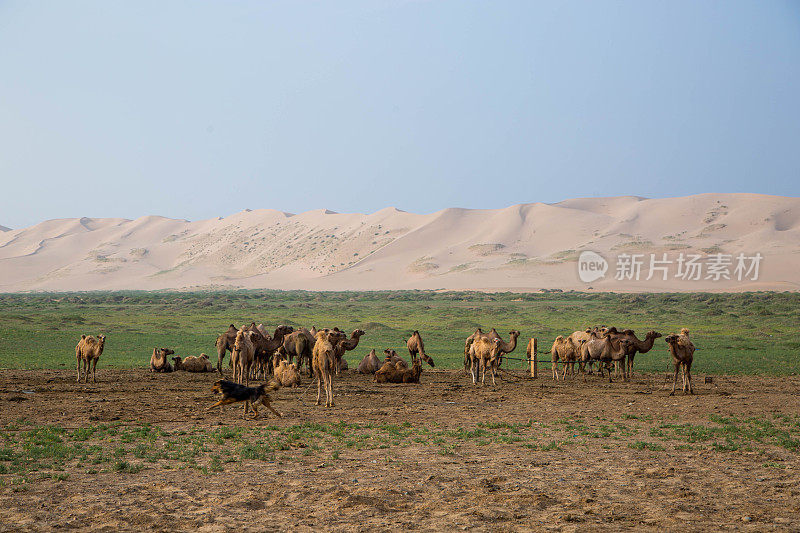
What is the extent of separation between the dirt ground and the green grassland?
12.8 meters

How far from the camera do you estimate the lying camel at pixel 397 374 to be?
73.1 feet

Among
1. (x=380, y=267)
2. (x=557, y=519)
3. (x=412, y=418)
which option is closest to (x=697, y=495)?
(x=557, y=519)

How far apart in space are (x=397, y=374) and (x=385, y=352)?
72.8 inches

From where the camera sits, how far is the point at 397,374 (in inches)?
879

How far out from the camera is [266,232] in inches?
7761

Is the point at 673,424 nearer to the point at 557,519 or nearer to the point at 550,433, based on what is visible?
the point at 550,433

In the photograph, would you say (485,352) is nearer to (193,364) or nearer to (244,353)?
(244,353)

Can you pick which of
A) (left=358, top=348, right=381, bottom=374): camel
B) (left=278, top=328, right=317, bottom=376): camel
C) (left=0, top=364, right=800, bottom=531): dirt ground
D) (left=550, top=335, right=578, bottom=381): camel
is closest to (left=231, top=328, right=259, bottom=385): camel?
(left=278, top=328, right=317, bottom=376): camel

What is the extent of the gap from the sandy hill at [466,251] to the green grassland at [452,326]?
41.1 m

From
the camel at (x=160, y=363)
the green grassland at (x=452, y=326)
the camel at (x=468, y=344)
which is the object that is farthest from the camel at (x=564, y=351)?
the camel at (x=160, y=363)

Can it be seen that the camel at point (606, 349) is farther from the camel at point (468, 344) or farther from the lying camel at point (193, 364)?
the lying camel at point (193, 364)

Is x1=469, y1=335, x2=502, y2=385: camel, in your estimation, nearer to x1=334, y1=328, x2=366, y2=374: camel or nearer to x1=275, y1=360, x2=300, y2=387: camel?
x1=334, y1=328, x2=366, y2=374: camel

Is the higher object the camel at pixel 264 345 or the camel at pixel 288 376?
the camel at pixel 264 345

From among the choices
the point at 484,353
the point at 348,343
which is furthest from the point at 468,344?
the point at 348,343
